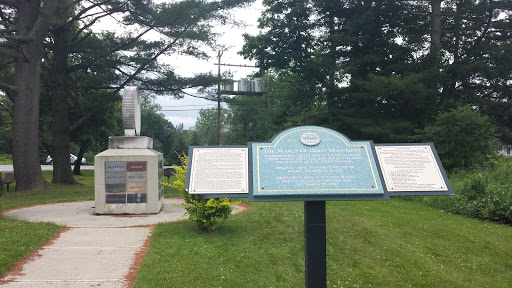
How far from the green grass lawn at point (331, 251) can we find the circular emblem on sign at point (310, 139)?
207 centimetres

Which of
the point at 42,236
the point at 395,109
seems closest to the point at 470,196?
the point at 42,236

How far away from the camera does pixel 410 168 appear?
15.3ft

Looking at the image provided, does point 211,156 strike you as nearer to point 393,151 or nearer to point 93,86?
point 393,151

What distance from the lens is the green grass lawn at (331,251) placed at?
577 centimetres

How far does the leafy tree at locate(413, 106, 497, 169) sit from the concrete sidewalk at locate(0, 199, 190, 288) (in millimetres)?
11582

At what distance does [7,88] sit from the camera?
16891 millimetres

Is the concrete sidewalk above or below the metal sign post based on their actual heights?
below

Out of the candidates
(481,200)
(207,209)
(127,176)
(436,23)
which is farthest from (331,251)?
(436,23)

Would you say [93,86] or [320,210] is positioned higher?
[93,86]

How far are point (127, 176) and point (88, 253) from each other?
4.05 m

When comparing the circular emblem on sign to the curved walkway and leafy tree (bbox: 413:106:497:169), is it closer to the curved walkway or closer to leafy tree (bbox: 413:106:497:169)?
the curved walkway

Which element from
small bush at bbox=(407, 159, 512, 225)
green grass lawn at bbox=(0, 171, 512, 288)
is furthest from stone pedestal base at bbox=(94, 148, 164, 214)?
small bush at bbox=(407, 159, 512, 225)

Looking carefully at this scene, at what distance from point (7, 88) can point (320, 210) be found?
1652 cm

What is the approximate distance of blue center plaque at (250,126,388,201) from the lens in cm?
420
